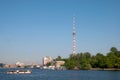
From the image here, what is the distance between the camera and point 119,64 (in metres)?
200

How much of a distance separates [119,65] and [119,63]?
6.02 feet

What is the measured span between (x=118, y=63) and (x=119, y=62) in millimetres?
→ 1040

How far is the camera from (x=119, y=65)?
199750 mm

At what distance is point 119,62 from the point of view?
199250mm

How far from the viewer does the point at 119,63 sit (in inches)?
7820

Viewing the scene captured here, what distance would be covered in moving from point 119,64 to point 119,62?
1424 millimetres

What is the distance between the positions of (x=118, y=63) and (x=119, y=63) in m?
1.21

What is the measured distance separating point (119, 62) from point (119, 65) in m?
2.12
